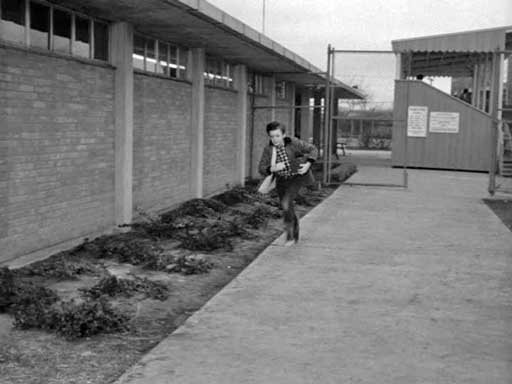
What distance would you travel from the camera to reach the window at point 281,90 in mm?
23281

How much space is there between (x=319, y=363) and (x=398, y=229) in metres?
6.42

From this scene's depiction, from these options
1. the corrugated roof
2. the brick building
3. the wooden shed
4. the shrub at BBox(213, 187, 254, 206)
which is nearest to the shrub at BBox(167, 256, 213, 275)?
the brick building

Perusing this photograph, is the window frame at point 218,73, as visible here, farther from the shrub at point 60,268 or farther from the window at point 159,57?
the shrub at point 60,268

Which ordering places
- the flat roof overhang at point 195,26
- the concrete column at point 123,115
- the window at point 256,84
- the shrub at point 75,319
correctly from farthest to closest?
1. the window at point 256,84
2. the concrete column at point 123,115
3. the flat roof overhang at point 195,26
4. the shrub at point 75,319

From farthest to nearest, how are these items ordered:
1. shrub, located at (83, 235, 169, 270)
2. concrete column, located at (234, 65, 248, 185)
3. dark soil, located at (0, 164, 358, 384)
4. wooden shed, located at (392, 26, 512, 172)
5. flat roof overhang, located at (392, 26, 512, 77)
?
flat roof overhang, located at (392, 26, 512, 77)
wooden shed, located at (392, 26, 512, 172)
concrete column, located at (234, 65, 248, 185)
shrub, located at (83, 235, 169, 270)
dark soil, located at (0, 164, 358, 384)

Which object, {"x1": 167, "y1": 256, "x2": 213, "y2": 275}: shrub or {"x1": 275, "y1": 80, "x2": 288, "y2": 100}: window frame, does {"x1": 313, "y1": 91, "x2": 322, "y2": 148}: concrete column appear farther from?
{"x1": 167, "y1": 256, "x2": 213, "y2": 275}: shrub

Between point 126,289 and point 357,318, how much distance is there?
6.70ft

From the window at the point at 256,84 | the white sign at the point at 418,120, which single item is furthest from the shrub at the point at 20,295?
the white sign at the point at 418,120

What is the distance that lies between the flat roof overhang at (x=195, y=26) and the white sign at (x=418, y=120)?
366 inches

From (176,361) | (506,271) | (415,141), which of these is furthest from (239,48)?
(415,141)

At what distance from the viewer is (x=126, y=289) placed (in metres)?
6.61

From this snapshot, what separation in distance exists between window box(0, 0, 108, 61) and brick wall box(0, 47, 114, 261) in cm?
17

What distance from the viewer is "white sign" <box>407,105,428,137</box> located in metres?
25.0

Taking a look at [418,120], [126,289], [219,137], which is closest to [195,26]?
[126,289]
